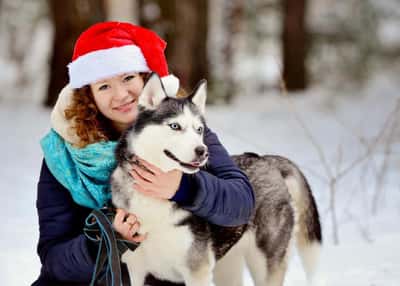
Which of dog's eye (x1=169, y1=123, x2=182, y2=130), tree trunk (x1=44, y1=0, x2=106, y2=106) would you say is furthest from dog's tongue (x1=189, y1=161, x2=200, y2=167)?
tree trunk (x1=44, y1=0, x2=106, y2=106)

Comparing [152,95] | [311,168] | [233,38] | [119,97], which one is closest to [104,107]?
[119,97]

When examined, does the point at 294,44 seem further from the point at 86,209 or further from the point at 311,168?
the point at 86,209

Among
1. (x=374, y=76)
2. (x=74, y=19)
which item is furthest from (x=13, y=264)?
(x=374, y=76)

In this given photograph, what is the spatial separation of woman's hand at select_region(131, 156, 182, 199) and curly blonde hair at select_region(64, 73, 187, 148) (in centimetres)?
34

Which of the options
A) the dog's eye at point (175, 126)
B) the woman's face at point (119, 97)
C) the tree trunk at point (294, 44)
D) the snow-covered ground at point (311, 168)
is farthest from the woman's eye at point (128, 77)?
the tree trunk at point (294, 44)

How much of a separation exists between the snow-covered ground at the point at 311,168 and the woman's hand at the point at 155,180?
1528mm

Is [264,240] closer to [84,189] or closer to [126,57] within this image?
[84,189]

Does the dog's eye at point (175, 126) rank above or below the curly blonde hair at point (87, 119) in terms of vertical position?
above

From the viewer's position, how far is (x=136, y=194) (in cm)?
268

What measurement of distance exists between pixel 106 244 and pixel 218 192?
0.52 m

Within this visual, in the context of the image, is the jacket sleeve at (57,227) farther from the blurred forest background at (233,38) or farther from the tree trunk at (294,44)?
the tree trunk at (294,44)

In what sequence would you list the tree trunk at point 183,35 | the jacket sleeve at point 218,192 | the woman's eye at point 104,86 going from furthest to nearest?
1. the tree trunk at point 183,35
2. the woman's eye at point 104,86
3. the jacket sleeve at point 218,192

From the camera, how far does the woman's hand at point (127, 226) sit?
2689 millimetres

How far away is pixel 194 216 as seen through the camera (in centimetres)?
274
